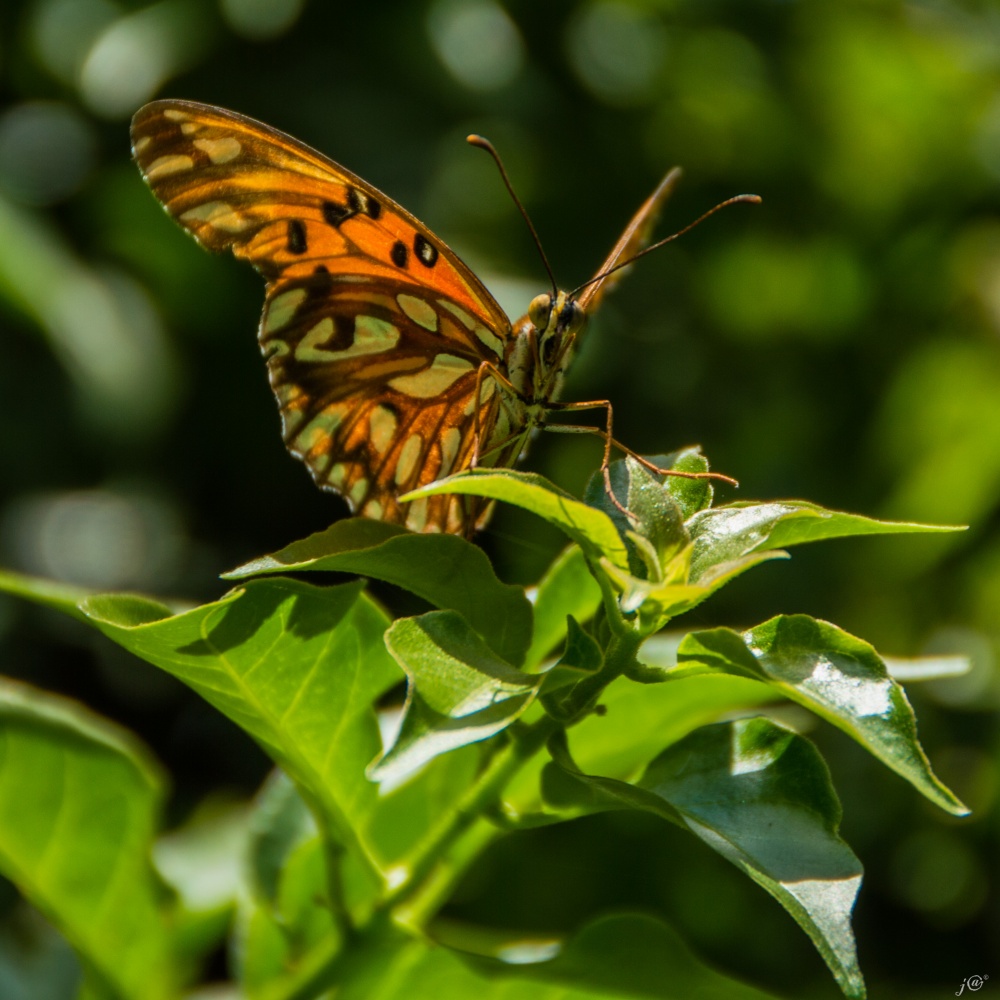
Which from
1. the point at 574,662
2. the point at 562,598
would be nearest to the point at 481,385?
the point at 562,598

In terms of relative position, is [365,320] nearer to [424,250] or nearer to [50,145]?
[424,250]

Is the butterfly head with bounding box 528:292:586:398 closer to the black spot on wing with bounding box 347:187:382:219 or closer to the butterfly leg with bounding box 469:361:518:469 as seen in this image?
the butterfly leg with bounding box 469:361:518:469

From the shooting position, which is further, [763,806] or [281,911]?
[281,911]

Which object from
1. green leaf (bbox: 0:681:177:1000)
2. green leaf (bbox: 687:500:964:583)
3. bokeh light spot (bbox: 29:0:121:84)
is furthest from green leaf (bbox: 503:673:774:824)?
bokeh light spot (bbox: 29:0:121:84)

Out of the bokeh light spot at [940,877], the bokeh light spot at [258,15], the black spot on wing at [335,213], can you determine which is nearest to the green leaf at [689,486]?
the black spot on wing at [335,213]

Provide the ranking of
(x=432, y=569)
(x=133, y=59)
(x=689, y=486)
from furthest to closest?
1. (x=133, y=59)
2. (x=689, y=486)
3. (x=432, y=569)

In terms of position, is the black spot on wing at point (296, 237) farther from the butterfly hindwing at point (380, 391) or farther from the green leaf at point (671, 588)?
the green leaf at point (671, 588)
